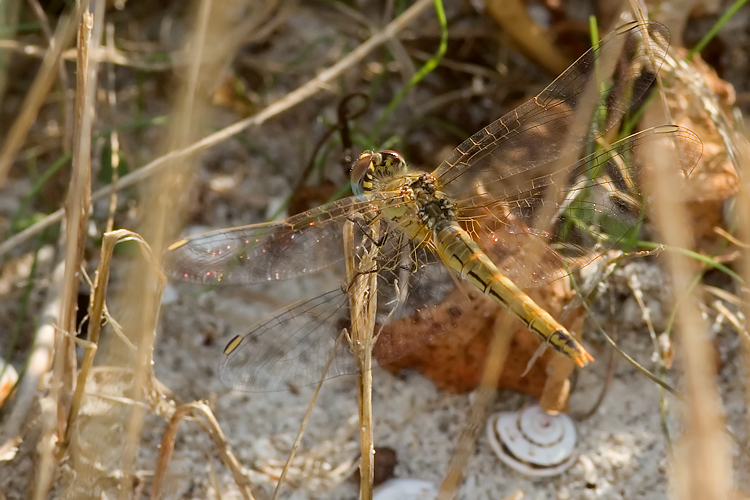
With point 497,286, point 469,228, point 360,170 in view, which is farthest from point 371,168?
point 497,286

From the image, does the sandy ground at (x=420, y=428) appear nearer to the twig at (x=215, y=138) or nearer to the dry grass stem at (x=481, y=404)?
the dry grass stem at (x=481, y=404)

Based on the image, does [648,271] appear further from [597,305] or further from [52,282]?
[52,282]

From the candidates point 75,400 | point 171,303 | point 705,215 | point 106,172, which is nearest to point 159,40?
point 106,172

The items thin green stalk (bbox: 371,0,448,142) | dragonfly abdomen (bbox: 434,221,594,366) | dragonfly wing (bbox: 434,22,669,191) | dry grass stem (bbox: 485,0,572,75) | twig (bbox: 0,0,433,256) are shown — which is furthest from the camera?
dry grass stem (bbox: 485,0,572,75)

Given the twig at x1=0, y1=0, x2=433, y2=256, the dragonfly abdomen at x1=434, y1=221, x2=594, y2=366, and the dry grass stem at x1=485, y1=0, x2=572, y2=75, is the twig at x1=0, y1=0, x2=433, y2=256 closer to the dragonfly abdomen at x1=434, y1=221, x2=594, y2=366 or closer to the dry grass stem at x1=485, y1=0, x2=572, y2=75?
the dry grass stem at x1=485, y1=0, x2=572, y2=75

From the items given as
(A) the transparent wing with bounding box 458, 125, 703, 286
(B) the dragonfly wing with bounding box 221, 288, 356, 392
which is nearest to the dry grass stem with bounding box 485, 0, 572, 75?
(A) the transparent wing with bounding box 458, 125, 703, 286

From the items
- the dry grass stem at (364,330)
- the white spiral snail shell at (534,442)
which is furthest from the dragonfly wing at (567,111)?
the white spiral snail shell at (534,442)
